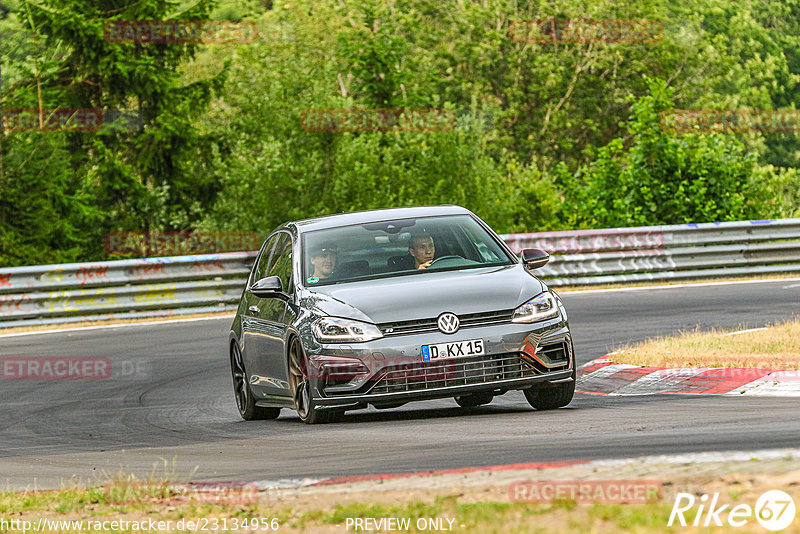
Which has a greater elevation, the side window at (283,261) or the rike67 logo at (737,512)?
the rike67 logo at (737,512)

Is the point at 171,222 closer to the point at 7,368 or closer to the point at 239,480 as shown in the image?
the point at 7,368

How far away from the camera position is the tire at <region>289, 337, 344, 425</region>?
9688 mm

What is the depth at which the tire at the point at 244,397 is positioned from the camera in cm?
1126

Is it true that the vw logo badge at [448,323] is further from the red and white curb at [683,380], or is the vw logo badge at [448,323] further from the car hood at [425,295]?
the red and white curb at [683,380]

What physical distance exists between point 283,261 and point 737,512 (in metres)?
6.76

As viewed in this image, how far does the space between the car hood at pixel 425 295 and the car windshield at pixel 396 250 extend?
0.83 ft

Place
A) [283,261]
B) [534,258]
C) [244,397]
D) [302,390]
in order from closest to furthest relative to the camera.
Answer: [302,390]
[534,258]
[283,261]
[244,397]

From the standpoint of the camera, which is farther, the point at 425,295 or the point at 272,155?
the point at 272,155

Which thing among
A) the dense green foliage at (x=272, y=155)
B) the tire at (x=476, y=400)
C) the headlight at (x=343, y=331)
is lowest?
the dense green foliage at (x=272, y=155)

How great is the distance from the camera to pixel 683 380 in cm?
1097

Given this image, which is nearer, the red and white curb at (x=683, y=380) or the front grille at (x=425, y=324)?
the front grille at (x=425, y=324)

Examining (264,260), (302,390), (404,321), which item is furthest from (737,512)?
(264,260)

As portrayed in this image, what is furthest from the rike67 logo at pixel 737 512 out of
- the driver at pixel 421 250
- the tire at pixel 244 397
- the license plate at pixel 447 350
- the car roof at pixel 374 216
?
the tire at pixel 244 397

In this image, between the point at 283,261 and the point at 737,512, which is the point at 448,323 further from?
the point at 737,512
